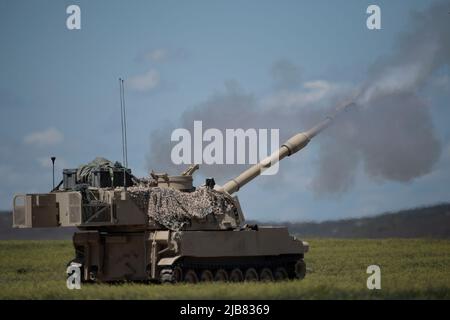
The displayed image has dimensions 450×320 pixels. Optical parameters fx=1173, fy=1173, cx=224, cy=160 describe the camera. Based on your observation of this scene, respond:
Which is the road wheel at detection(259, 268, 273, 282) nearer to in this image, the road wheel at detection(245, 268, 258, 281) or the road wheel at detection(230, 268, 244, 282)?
the road wheel at detection(245, 268, 258, 281)

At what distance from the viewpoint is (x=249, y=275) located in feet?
126

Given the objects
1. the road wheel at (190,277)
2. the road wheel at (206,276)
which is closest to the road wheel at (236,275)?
the road wheel at (206,276)

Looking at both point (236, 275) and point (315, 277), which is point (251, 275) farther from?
point (315, 277)

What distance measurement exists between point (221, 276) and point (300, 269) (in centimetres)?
399

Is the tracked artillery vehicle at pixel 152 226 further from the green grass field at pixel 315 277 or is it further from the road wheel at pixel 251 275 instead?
the green grass field at pixel 315 277

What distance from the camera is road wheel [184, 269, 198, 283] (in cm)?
3600

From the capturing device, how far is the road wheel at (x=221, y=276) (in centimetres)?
3722

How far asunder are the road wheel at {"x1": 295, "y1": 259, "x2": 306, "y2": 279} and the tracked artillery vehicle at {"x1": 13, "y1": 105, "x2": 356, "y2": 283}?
1029 mm

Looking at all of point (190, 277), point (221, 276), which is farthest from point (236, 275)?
point (190, 277)

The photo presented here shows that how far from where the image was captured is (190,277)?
36.2m

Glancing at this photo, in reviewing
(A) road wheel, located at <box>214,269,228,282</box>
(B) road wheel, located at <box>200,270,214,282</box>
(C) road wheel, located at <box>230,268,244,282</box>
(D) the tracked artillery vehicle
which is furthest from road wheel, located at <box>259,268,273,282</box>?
(B) road wheel, located at <box>200,270,214,282</box>
